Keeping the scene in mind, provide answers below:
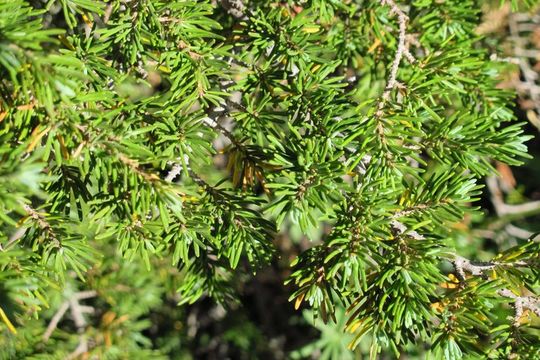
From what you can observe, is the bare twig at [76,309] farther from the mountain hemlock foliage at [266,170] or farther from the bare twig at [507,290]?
the bare twig at [507,290]

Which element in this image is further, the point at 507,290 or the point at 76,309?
the point at 76,309

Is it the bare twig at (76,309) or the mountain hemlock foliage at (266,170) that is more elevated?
the mountain hemlock foliage at (266,170)

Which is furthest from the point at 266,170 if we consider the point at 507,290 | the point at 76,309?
the point at 76,309

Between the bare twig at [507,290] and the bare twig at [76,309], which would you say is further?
the bare twig at [76,309]

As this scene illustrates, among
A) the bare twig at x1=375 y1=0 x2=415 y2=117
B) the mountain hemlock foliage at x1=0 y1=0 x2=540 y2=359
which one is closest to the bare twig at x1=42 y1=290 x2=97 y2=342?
the mountain hemlock foliage at x1=0 y1=0 x2=540 y2=359

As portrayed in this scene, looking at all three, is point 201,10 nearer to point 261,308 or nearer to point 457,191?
point 457,191

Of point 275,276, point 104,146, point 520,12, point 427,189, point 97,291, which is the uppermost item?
point 104,146

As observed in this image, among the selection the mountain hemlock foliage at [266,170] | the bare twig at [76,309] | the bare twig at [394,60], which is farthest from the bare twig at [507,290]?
the bare twig at [76,309]

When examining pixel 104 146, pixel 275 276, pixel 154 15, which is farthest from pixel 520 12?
pixel 104 146

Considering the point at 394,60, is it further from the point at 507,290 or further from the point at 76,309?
the point at 76,309

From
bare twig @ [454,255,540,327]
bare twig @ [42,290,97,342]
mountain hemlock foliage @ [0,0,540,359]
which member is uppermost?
mountain hemlock foliage @ [0,0,540,359]

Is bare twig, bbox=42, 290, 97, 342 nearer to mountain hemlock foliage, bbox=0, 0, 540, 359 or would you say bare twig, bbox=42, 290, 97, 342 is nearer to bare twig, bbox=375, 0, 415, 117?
mountain hemlock foliage, bbox=0, 0, 540, 359
